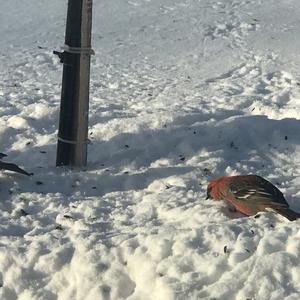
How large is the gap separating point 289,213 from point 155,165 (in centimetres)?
164

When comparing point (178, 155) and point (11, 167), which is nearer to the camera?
point (11, 167)

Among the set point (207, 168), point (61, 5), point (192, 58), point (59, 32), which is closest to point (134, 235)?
point (207, 168)

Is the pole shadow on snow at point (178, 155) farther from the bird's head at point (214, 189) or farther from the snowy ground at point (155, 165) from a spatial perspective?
the bird's head at point (214, 189)

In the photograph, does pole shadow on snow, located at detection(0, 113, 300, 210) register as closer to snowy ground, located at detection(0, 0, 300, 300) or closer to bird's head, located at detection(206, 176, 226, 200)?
snowy ground, located at detection(0, 0, 300, 300)

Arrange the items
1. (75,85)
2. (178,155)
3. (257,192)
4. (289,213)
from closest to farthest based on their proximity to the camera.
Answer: (289,213)
(257,192)
(75,85)
(178,155)

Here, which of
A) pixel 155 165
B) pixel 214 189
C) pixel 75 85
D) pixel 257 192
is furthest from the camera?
pixel 155 165

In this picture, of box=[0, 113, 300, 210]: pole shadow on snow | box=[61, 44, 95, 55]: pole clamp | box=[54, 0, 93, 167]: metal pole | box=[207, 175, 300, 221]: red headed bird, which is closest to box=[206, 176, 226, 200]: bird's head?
box=[207, 175, 300, 221]: red headed bird

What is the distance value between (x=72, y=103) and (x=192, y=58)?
461 cm

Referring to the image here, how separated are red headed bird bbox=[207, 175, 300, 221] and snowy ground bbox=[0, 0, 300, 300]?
93 mm

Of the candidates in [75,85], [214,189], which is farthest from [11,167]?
[214,189]

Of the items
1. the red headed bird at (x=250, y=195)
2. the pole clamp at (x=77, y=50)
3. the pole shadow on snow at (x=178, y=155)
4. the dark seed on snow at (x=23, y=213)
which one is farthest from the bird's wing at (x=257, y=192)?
the pole clamp at (x=77, y=50)

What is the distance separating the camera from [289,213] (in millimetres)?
4293

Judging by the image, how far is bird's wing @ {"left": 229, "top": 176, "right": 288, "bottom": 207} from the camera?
14.4 feet

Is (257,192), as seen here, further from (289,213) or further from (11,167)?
(11,167)
